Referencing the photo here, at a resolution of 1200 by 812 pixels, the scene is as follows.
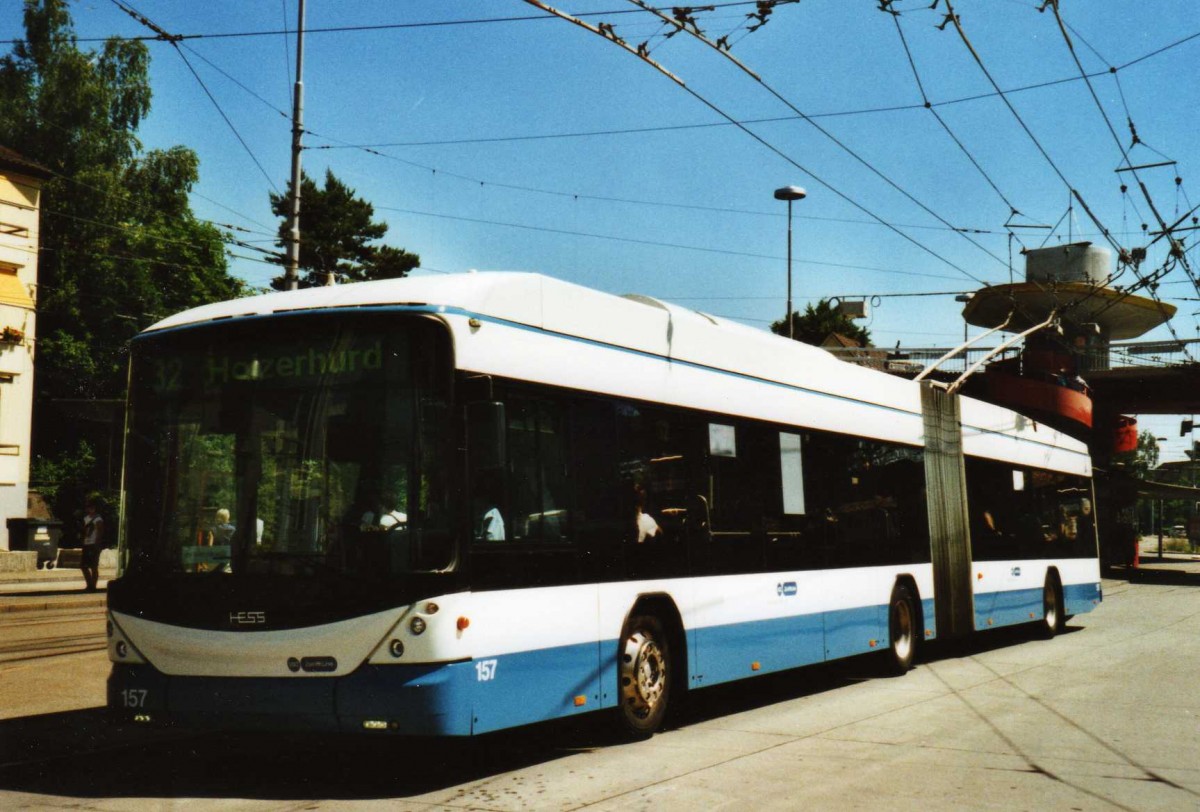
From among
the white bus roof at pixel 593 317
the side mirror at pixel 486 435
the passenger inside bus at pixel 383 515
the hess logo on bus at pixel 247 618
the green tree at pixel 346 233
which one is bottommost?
the hess logo on bus at pixel 247 618

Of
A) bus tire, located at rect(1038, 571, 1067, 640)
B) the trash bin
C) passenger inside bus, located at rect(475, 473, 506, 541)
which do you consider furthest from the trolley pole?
the trash bin

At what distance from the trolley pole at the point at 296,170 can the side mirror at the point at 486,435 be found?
1275 centimetres

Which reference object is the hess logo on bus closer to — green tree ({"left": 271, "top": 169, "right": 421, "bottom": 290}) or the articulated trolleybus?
the articulated trolleybus

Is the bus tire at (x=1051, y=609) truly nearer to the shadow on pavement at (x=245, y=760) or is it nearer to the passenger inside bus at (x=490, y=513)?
the shadow on pavement at (x=245, y=760)

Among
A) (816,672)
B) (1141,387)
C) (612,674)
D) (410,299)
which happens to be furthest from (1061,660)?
(1141,387)

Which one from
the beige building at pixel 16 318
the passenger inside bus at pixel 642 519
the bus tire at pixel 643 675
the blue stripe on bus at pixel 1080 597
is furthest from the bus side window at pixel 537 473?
the beige building at pixel 16 318

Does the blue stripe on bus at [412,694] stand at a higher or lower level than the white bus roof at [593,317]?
lower

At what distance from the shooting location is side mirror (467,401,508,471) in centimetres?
754

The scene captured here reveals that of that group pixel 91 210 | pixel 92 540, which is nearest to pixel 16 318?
pixel 91 210

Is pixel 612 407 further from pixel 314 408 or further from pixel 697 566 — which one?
pixel 314 408

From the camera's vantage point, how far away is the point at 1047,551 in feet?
63.5

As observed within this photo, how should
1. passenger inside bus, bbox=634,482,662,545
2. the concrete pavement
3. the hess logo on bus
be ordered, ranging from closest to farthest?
the hess logo on bus → passenger inside bus, bbox=634,482,662,545 → the concrete pavement

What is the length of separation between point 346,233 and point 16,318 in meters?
22.8

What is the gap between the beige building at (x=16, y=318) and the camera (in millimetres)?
40438
